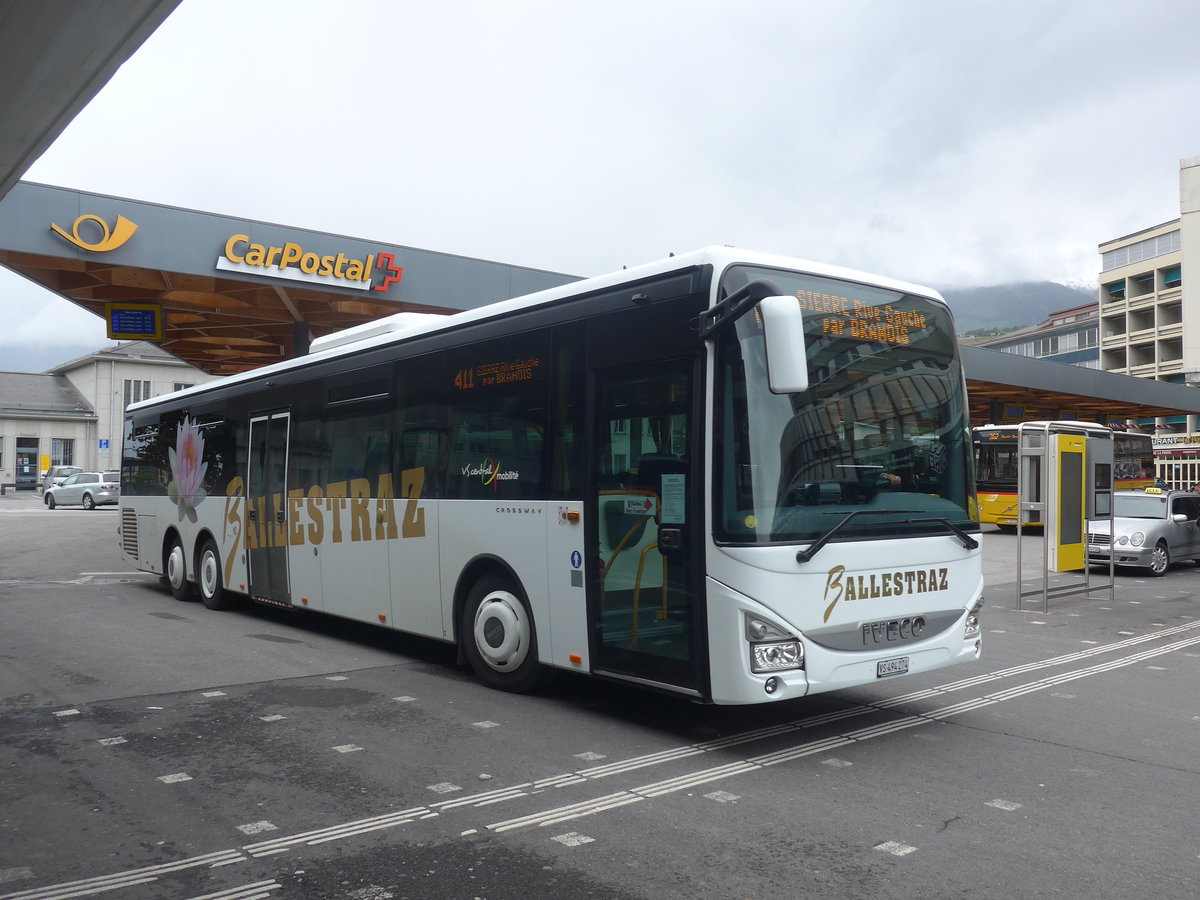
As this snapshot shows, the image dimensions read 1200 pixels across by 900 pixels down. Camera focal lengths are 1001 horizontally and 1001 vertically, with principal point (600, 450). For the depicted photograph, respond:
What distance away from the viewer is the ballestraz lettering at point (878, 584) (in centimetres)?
597

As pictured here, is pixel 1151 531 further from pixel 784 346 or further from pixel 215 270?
pixel 215 270

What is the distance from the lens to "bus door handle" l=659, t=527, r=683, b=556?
6023mm

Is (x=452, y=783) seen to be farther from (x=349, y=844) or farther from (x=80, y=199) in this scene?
(x=80, y=199)

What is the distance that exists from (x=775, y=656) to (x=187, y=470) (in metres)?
10.3

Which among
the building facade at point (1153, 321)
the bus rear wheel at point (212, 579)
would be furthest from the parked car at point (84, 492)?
the building facade at point (1153, 321)

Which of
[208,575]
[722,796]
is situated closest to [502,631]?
[722,796]

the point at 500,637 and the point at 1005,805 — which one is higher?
the point at 500,637

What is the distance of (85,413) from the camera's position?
79188 mm

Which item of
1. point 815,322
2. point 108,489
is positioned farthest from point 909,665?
point 108,489

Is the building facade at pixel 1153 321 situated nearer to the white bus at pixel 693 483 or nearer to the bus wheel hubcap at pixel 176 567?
the bus wheel hubcap at pixel 176 567

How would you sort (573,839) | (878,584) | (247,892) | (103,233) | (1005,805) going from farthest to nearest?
(103,233), (878,584), (1005,805), (573,839), (247,892)

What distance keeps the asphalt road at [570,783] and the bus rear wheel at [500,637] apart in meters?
0.23

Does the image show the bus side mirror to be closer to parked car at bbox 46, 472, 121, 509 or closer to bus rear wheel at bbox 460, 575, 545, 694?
bus rear wheel at bbox 460, 575, 545, 694

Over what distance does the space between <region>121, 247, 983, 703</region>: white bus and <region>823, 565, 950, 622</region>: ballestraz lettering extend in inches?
0.7
